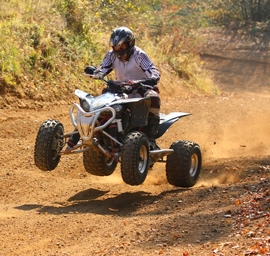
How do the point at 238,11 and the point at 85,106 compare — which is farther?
the point at 238,11

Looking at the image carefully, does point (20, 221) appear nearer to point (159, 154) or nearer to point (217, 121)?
point (159, 154)

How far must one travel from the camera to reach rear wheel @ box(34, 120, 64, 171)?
824cm

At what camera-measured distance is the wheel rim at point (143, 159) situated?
8.22m

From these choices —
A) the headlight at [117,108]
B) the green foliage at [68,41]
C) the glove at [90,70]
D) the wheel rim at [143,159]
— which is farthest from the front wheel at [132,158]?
the green foliage at [68,41]

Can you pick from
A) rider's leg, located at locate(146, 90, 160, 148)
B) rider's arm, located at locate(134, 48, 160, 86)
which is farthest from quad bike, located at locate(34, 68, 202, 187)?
rider's arm, located at locate(134, 48, 160, 86)

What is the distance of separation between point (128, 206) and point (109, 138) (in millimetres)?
918

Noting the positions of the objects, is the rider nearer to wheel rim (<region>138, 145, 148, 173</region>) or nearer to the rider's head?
the rider's head

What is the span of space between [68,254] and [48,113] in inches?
341

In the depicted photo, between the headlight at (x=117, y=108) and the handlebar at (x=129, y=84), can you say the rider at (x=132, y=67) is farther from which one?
the headlight at (x=117, y=108)

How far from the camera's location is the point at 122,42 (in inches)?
340

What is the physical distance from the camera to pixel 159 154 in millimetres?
8805

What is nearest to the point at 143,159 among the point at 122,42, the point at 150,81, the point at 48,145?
the point at 150,81

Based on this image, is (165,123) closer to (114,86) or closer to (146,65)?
(146,65)

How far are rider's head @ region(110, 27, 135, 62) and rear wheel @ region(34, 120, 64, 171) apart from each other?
4.32ft
